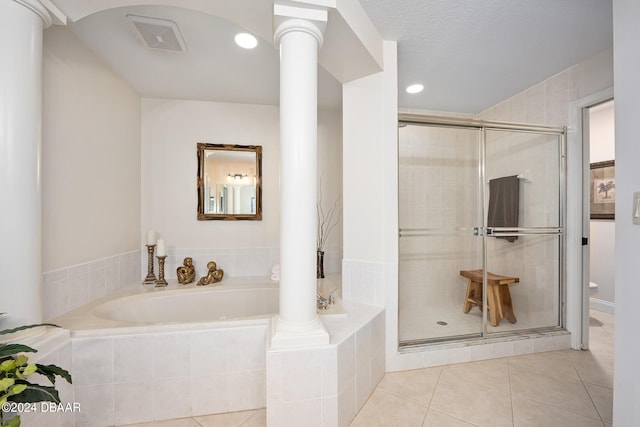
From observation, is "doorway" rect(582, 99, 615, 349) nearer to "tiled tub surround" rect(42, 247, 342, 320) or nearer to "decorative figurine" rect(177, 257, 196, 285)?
"tiled tub surround" rect(42, 247, 342, 320)

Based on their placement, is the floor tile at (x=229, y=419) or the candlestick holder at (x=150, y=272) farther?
the candlestick holder at (x=150, y=272)

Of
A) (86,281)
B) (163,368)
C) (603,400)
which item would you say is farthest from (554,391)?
(86,281)

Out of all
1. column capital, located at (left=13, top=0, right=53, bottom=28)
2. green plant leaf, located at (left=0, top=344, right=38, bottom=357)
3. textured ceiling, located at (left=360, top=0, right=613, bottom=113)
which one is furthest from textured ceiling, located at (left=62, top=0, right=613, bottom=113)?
green plant leaf, located at (left=0, top=344, right=38, bottom=357)

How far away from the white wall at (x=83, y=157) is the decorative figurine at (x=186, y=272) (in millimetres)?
480

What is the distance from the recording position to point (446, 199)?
8.61 ft

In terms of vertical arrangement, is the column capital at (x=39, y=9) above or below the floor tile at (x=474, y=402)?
above

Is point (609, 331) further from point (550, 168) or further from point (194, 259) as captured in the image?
point (194, 259)

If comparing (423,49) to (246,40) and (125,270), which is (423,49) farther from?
(125,270)

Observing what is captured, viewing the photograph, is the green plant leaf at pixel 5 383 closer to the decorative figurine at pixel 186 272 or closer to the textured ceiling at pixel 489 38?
the decorative figurine at pixel 186 272

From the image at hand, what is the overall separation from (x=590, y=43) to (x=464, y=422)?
8.41 ft

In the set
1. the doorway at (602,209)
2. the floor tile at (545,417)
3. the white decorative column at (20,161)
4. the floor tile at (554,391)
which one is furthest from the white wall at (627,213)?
the doorway at (602,209)

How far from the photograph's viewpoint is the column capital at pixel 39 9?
1.18 meters

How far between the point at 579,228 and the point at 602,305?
1.85 metres

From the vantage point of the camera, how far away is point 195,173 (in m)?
2.75
